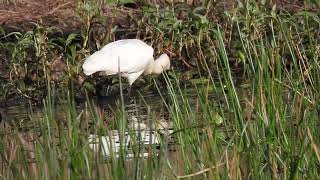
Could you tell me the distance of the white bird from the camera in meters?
8.27

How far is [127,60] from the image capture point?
9070mm

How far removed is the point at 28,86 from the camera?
8.18m

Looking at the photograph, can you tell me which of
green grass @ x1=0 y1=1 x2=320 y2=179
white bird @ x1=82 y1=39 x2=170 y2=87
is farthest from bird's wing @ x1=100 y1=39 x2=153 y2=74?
green grass @ x1=0 y1=1 x2=320 y2=179

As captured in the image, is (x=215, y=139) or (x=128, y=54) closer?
(x=215, y=139)

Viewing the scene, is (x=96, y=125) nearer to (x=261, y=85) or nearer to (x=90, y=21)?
(x=261, y=85)

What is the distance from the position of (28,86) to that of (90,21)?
87 cm

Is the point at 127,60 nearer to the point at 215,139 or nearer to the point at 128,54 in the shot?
the point at 128,54

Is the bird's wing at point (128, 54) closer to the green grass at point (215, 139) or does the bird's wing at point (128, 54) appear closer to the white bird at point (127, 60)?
the white bird at point (127, 60)

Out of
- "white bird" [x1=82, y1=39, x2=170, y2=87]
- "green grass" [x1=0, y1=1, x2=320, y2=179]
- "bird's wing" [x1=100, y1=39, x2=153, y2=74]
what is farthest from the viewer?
"bird's wing" [x1=100, y1=39, x2=153, y2=74]

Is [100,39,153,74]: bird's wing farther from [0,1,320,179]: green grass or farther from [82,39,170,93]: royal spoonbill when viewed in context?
[0,1,320,179]: green grass

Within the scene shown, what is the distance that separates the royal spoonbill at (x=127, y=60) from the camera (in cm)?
827

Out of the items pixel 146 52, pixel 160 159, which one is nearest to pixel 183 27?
pixel 146 52

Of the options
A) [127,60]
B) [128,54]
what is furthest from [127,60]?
[128,54]

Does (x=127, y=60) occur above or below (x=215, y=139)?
above
